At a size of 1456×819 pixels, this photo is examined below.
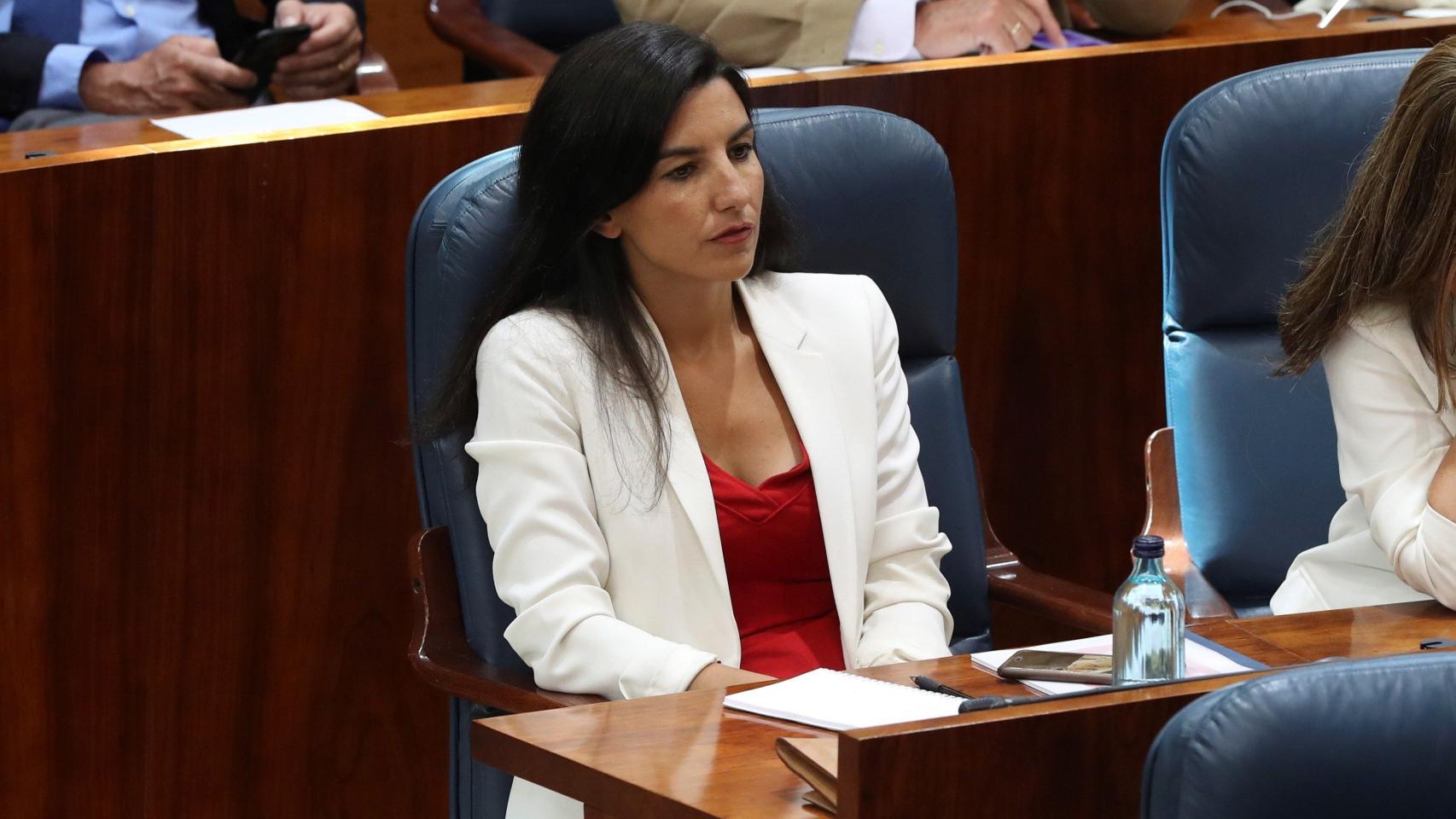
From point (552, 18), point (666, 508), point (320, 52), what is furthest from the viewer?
point (552, 18)

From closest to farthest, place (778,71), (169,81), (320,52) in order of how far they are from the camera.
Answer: (778,71) < (169,81) < (320,52)

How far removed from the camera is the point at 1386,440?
198cm

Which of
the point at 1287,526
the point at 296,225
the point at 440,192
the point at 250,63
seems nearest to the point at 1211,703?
the point at 440,192

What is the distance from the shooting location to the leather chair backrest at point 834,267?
2.02m

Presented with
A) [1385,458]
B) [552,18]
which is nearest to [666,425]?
[1385,458]

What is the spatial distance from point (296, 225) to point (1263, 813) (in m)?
1.54

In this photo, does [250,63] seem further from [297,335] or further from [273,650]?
[273,650]

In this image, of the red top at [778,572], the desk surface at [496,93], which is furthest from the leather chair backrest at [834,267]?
the desk surface at [496,93]

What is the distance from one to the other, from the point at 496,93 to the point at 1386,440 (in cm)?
120

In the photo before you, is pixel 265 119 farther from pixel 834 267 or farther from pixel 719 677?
pixel 719 677

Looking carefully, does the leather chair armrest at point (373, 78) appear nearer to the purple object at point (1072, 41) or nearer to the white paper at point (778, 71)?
the white paper at point (778, 71)

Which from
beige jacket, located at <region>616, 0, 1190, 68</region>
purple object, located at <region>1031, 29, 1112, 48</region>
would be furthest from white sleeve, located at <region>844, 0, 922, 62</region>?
purple object, located at <region>1031, 29, 1112, 48</region>

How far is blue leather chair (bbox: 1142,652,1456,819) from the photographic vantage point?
1.07m

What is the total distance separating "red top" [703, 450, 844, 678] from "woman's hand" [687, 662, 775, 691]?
0.16 metres
